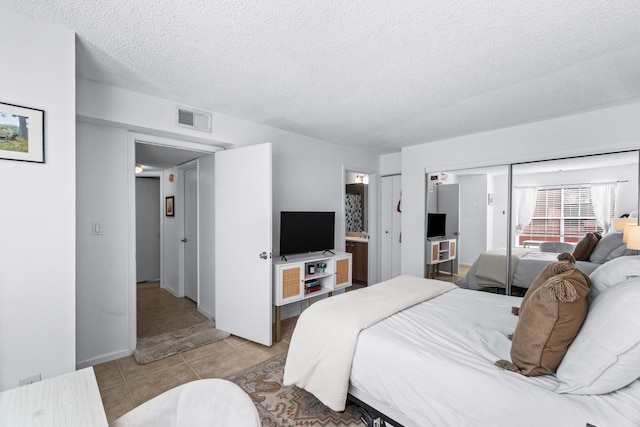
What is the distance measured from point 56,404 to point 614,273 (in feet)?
8.52

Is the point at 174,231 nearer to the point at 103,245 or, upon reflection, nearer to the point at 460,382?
the point at 103,245

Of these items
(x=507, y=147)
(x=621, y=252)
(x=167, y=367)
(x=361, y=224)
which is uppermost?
(x=507, y=147)

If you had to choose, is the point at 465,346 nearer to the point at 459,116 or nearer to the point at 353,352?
the point at 353,352

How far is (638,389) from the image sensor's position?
49.4 inches

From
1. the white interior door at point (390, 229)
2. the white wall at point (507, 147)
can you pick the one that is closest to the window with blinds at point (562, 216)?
the white wall at point (507, 147)

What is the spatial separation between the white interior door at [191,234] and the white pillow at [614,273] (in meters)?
4.38

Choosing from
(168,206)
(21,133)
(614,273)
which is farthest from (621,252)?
(168,206)

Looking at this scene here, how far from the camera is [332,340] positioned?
1.99m

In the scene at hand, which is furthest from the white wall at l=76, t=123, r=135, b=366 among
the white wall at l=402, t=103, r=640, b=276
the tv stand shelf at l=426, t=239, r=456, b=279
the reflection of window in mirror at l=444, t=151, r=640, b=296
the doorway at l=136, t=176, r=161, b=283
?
the reflection of window in mirror at l=444, t=151, r=640, b=296

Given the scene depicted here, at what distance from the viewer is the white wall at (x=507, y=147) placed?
3143mm

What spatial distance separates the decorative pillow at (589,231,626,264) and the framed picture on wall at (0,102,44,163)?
15.9ft

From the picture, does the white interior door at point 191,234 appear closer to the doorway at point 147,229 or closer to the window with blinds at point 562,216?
the doorway at point 147,229

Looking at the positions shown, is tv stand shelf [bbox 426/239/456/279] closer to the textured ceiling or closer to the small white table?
the textured ceiling

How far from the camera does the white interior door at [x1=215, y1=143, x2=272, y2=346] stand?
10.5 feet
